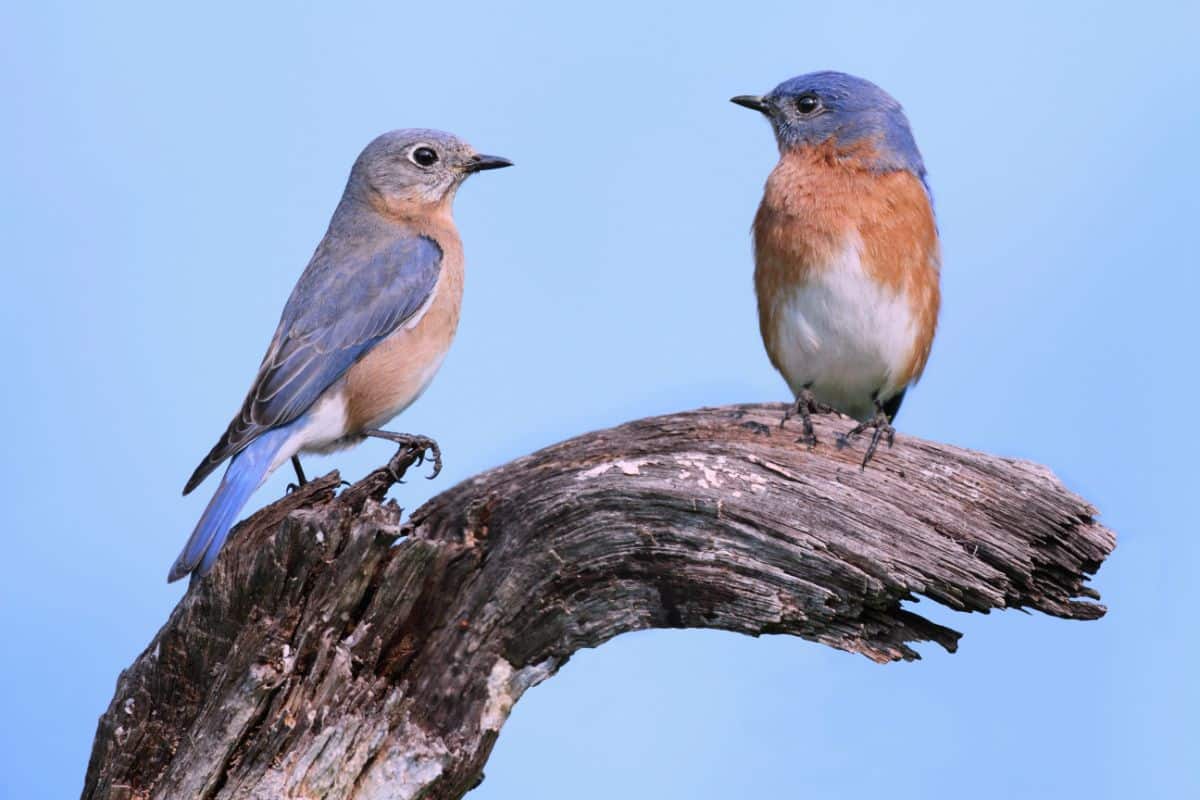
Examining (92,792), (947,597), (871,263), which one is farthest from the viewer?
(871,263)

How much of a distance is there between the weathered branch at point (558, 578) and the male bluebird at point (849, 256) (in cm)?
80

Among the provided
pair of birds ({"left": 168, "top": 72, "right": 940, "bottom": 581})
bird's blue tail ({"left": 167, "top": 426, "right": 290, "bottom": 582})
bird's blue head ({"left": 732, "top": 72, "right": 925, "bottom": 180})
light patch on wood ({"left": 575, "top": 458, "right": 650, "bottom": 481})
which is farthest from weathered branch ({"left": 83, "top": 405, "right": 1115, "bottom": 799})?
bird's blue head ({"left": 732, "top": 72, "right": 925, "bottom": 180})

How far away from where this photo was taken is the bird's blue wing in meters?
5.82

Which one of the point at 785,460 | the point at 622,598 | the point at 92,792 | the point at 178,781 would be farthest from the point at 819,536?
the point at 92,792

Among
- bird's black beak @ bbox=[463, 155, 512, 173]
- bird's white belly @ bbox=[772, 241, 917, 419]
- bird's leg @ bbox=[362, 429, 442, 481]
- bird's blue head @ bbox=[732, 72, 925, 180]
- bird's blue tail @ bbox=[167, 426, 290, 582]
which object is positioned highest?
bird's blue head @ bbox=[732, 72, 925, 180]

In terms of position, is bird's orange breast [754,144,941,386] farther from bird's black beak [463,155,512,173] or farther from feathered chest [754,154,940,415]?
bird's black beak [463,155,512,173]

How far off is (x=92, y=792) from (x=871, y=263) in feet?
11.8

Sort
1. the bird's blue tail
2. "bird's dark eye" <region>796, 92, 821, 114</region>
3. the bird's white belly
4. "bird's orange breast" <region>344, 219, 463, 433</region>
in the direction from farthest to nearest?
"bird's dark eye" <region>796, 92, 821, 114</region>
"bird's orange breast" <region>344, 219, 463, 433</region>
the bird's white belly
the bird's blue tail

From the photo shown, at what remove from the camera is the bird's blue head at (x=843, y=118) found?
619 centimetres

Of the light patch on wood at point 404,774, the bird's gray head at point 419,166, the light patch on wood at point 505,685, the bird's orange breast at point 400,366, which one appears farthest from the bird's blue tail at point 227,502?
the bird's gray head at point 419,166

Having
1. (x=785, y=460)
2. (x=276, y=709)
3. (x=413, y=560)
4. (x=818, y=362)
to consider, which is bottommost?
(x=276, y=709)

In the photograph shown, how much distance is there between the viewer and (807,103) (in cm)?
647

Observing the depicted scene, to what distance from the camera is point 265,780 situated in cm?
479

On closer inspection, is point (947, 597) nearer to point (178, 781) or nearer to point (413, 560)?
point (413, 560)
